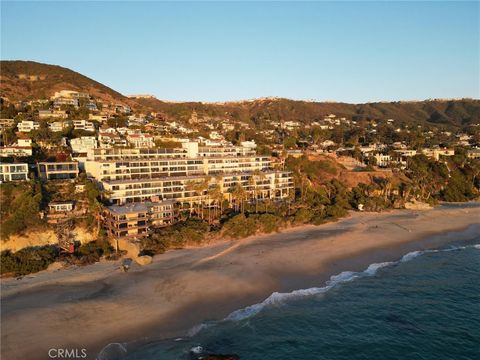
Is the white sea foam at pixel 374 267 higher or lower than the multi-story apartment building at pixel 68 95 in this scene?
lower

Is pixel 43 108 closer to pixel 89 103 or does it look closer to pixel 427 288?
pixel 89 103

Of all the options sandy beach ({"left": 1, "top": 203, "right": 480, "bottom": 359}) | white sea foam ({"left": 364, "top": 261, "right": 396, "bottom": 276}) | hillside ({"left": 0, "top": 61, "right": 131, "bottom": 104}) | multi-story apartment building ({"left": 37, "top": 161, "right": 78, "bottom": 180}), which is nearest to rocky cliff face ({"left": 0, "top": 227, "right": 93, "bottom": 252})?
sandy beach ({"left": 1, "top": 203, "right": 480, "bottom": 359})

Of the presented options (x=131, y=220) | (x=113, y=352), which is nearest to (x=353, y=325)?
(x=113, y=352)

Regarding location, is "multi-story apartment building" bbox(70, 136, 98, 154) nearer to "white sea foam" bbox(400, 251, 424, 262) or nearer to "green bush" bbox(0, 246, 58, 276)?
"green bush" bbox(0, 246, 58, 276)

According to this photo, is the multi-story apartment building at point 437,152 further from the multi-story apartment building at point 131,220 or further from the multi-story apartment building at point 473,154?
the multi-story apartment building at point 131,220

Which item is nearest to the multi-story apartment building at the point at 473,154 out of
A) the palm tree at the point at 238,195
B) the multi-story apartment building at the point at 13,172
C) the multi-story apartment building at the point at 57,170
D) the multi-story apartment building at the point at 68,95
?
the palm tree at the point at 238,195

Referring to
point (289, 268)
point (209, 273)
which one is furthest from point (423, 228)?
point (209, 273)
